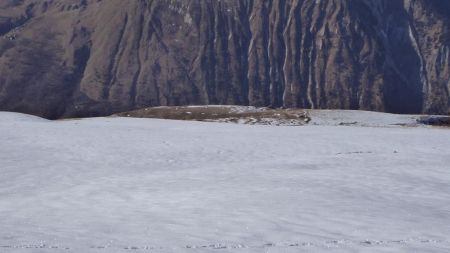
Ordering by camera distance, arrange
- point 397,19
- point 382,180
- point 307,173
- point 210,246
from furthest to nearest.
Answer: point 397,19 → point 307,173 → point 382,180 → point 210,246

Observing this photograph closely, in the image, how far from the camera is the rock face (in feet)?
524

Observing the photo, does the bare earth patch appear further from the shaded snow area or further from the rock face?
the rock face

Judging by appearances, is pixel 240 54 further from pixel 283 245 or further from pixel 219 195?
pixel 283 245

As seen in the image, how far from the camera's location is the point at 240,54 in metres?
168

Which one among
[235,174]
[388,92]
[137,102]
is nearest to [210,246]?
[235,174]

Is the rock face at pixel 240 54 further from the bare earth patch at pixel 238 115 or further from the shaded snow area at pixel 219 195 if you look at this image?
the shaded snow area at pixel 219 195

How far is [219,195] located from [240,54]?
494ft

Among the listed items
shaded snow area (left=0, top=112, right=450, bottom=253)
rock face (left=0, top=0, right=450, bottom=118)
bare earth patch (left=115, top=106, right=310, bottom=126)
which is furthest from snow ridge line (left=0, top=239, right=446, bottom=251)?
rock face (left=0, top=0, right=450, bottom=118)

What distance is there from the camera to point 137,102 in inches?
6058

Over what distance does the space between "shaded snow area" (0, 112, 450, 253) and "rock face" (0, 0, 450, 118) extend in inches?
4974

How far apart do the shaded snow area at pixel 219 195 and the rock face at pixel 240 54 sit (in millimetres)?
126343

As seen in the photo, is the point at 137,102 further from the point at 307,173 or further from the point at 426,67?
the point at 307,173

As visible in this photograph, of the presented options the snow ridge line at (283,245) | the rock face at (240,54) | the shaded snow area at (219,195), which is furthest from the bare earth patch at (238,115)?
the rock face at (240,54)

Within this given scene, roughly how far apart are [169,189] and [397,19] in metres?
169
